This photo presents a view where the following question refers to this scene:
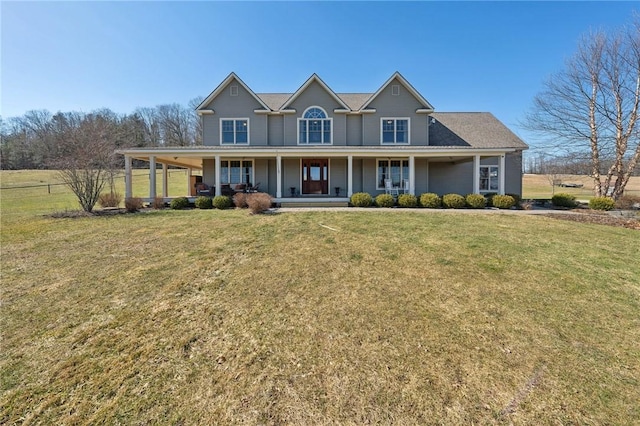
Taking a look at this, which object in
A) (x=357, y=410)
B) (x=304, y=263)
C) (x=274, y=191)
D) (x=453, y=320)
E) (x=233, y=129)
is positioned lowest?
(x=357, y=410)

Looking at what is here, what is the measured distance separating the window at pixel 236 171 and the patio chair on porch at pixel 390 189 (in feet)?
28.2

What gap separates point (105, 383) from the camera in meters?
3.11

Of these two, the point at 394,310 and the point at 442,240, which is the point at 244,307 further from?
the point at 442,240

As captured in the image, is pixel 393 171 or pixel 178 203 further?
pixel 393 171

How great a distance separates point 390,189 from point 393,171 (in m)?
1.45

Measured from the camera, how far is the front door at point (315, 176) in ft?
60.3

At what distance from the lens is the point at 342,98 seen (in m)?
20.9

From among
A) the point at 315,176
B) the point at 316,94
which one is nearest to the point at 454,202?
the point at 315,176

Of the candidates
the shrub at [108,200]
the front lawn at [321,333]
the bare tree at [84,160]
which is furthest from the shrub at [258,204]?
the shrub at [108,200]

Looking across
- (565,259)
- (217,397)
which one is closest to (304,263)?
(217,397)

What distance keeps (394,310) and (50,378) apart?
438 cm

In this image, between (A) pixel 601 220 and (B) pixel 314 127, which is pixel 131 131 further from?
(A) pixel 601 220

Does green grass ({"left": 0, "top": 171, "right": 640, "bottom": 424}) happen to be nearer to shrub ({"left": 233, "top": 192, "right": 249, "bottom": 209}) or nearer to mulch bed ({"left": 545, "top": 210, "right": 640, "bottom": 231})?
mulch bed ({"left": 545, "top": 210, "right": 640, "bottom": 231})

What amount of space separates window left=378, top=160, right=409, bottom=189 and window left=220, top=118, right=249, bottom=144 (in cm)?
884
